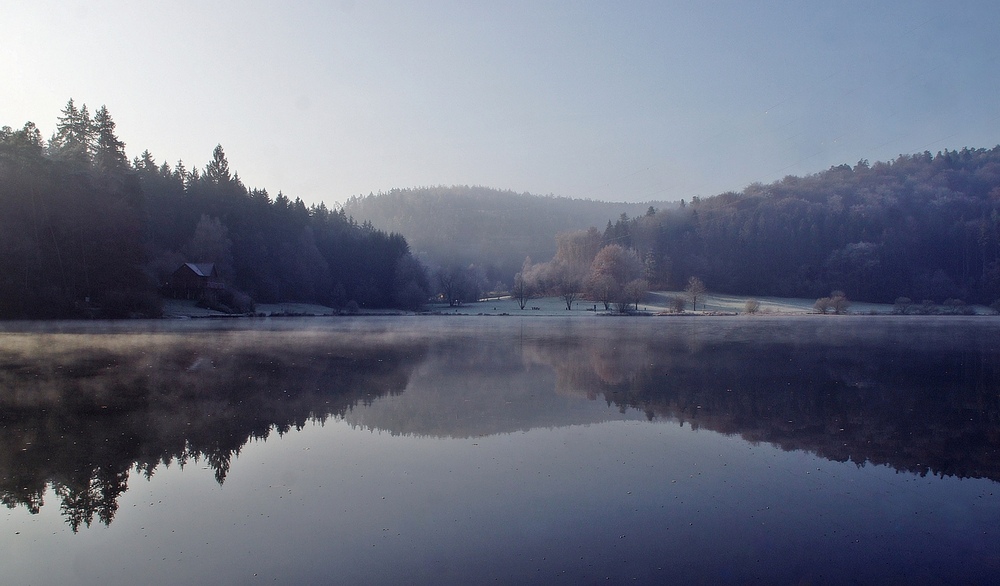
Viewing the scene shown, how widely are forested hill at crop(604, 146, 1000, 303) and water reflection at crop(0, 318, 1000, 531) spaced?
84.8 meters

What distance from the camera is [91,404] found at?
1369 centimetres

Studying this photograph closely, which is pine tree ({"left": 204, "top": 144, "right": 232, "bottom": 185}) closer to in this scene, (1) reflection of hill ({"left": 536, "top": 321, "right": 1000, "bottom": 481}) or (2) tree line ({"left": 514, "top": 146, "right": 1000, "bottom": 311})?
(2) tree line ({"left": 514, "top": 146, "right": 1000, "bottom": 311})

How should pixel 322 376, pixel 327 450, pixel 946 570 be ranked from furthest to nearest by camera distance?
pixel 322 376 → pixel 327 450 → pixel 946 570

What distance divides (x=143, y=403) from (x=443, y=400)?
7.12 metres

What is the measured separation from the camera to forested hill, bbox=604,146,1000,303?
98.1 metres

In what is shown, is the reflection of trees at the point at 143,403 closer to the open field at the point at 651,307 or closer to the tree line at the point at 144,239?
the tree line at the point at 144,239

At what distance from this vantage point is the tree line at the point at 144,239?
46781mm

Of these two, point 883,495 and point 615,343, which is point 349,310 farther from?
point 883,495

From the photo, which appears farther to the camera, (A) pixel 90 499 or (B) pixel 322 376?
(B) pixel 322 376

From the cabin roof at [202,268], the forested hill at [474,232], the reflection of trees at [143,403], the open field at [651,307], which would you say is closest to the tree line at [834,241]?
the open field at [651,307]

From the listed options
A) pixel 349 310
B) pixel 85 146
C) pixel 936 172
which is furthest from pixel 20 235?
pixel 936 172

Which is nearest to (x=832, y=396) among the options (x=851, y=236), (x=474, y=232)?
(x=851, y=236)

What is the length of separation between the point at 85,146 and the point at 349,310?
35.5 meters

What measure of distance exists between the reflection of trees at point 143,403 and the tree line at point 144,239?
2573 centimetres
